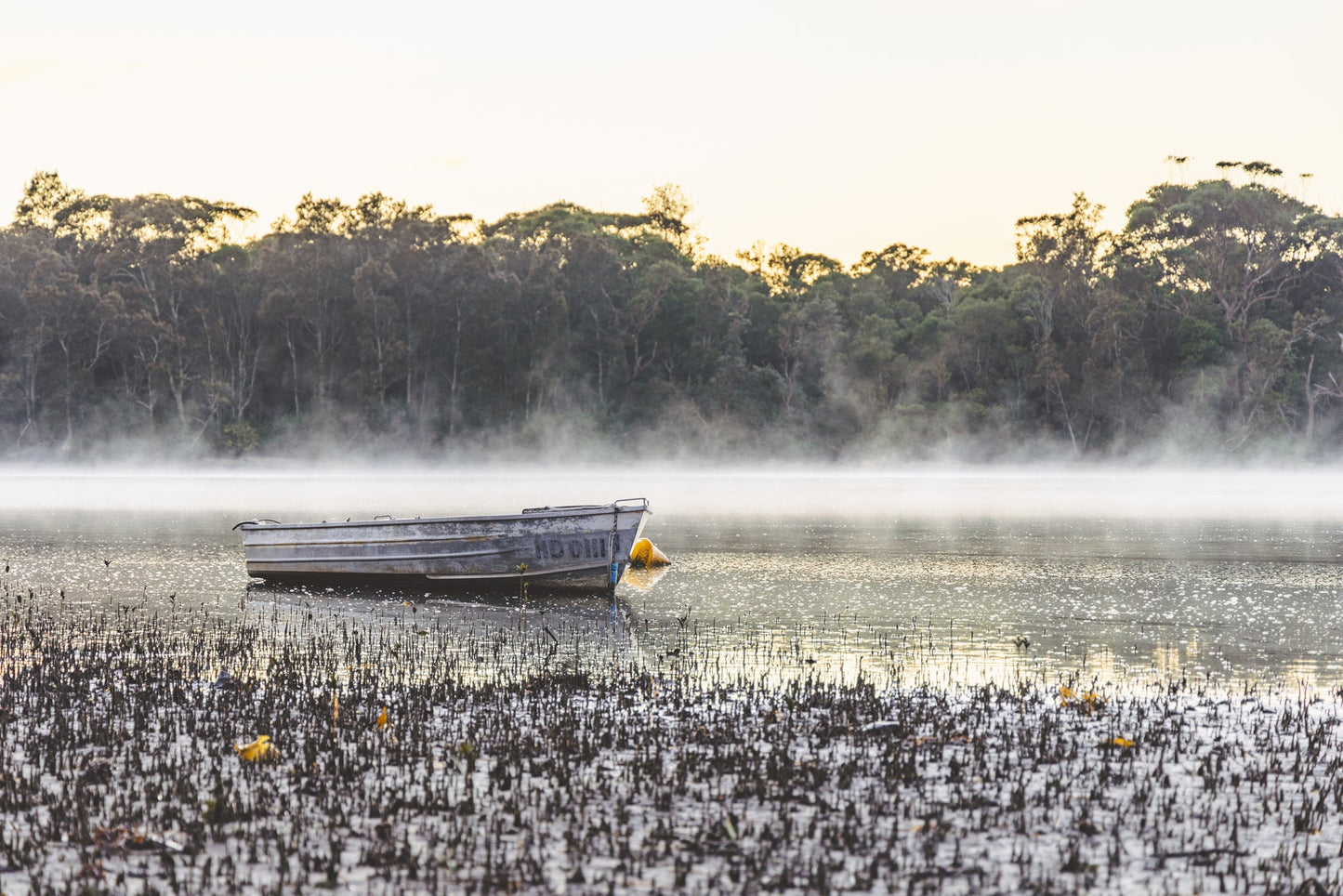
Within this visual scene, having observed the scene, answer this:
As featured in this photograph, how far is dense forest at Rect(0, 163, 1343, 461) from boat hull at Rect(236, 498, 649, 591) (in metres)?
50.8

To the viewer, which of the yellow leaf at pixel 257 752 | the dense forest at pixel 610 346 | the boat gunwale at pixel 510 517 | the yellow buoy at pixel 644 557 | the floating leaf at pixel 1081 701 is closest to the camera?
the yellow leaf at pixel 257 752

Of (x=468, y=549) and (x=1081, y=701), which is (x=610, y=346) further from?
(x=1081, y=701)

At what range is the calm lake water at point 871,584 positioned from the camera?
14836 mm

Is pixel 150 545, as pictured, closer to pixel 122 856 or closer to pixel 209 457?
pixel 122 856

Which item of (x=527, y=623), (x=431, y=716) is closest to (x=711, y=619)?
(x=527, y=623)

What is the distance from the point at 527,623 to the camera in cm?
1752

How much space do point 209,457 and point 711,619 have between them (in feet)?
202

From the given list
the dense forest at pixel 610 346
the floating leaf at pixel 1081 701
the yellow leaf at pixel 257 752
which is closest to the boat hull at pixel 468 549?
the floating leaf at pixel 1081 701

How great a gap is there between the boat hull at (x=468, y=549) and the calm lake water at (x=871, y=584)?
746 mm

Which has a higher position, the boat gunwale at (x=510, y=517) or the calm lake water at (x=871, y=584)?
the boat gunwale at (x=510, y=517)

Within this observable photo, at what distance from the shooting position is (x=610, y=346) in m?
76.4

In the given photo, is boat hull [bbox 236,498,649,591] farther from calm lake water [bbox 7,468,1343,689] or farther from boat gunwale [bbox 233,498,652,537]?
calm lake water [bbox 7,468,1343,689]

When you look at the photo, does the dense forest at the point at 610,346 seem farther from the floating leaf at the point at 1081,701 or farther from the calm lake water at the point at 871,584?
the floating leaf at the point at 1081,701

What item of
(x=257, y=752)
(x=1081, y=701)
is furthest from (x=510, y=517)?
(x=257, y=752)
